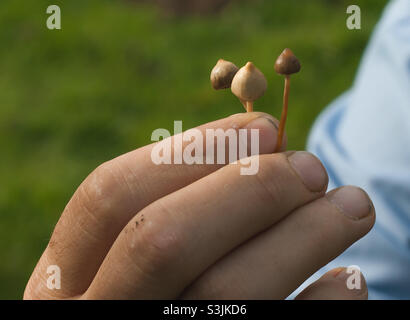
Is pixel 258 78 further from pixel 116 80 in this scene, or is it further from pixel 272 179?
pixel 116 80

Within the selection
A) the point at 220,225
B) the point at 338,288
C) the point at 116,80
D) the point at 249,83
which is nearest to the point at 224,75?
the point at 249,83

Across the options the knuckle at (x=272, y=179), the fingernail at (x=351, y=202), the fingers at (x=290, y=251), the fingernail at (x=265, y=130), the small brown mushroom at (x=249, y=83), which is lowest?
the fingers at (x=290, y=251)

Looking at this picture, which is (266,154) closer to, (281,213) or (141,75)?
(281,213)

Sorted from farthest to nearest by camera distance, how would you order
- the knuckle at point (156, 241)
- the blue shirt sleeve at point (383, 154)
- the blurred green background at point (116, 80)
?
the blurred green background at point (116, 80) → the blue shirt sleeve at point (383, 154) → the knuckle at point (156, 241)

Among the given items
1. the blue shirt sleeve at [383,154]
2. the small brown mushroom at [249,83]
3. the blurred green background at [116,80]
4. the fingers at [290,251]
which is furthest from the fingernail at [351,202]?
the blurred green background at [116,80]

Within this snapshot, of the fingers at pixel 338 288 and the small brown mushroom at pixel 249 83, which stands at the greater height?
the small brown mushroom at pixel 249 83

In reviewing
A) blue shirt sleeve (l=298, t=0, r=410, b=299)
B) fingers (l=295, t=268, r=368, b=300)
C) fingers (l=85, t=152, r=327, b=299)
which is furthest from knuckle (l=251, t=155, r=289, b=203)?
blue shirt sleeve (l=298, t=0, r=410, b=299)

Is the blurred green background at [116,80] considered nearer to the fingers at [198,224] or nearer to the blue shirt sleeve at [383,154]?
the blue shirt sleeve at [383,154]
